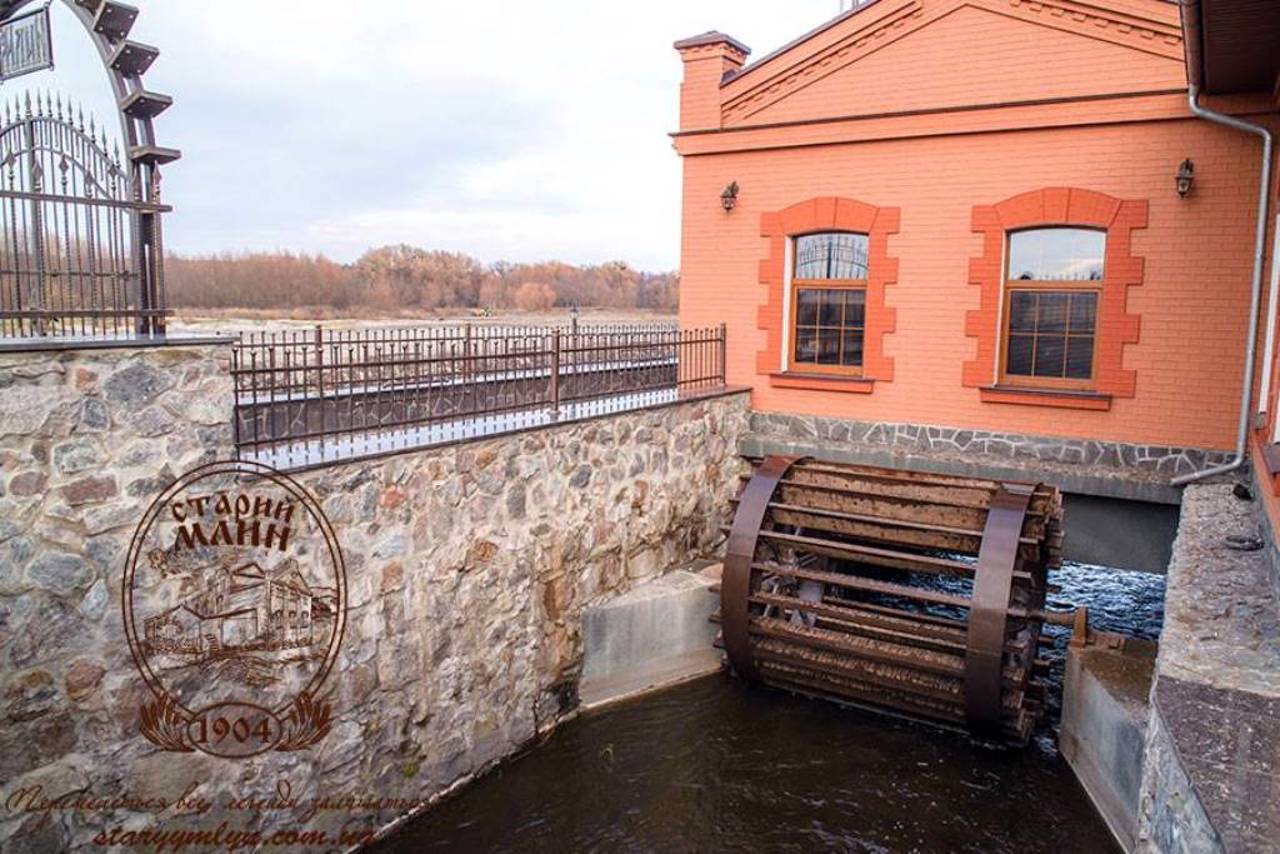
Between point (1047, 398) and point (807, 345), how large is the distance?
8.24ft

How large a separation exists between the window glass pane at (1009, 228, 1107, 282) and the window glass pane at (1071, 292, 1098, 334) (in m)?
0.15

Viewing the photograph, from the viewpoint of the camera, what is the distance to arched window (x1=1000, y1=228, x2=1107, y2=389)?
27.0 feet

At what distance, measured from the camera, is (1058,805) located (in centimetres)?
607

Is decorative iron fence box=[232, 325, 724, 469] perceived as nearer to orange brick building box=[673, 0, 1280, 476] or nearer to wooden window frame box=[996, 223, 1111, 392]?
orange brick building box=[673, 0, 1280, 476]

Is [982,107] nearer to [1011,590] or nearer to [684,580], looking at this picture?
[1011,590]

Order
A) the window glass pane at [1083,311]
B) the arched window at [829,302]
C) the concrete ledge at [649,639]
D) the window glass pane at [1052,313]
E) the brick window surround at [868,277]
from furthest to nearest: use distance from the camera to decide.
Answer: the arched window at [829,302]
the brick window surround at [868,277]
the window glass pane at [1052,313]
the window glass pane at [1083,311]
the concrete ledge at [649,639]

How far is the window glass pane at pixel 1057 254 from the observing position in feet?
26.9

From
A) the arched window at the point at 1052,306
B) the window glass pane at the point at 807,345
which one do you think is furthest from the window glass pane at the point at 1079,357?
the window glass pane at the point at 807,345

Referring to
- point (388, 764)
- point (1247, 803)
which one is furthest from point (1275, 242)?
point (388, 764)

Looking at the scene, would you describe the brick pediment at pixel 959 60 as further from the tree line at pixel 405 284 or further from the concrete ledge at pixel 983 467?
the tree line at pixel 405 284

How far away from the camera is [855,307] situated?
9.42 meters

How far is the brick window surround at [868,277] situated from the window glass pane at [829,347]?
0.20m

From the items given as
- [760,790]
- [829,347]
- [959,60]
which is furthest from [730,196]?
[760,790]

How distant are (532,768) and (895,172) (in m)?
6.52
